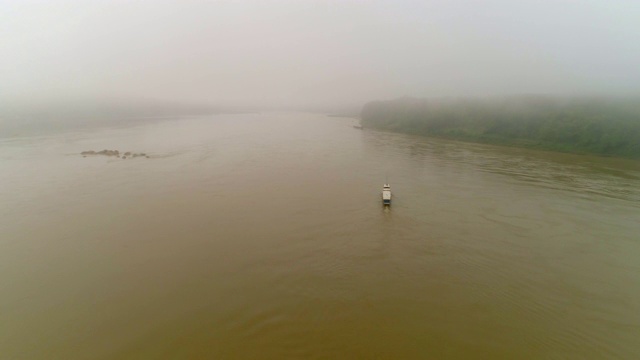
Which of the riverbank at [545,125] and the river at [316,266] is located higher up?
the riverbank at [545,125]

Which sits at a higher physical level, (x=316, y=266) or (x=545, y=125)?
(x=545, y=125)

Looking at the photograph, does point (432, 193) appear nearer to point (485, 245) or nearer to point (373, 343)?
point (485, 245)

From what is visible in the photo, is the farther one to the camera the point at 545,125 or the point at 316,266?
the point at 545,125

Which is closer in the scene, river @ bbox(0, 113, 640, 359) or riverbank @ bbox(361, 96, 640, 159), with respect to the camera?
river @ bbox(0, 113, 640, 359)

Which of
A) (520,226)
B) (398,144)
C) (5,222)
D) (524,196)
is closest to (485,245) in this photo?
(520,226)

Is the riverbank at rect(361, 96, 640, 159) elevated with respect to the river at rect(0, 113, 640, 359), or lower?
elevated
